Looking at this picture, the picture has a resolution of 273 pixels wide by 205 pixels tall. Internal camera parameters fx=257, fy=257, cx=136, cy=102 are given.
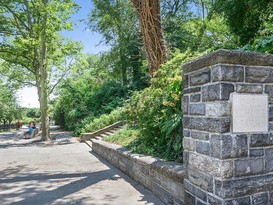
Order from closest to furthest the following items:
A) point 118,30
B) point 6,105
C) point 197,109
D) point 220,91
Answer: point 220,91 → point 197,109 → point 118,30 → point 6,105

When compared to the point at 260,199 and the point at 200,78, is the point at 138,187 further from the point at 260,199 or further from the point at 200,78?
the point at 200,78

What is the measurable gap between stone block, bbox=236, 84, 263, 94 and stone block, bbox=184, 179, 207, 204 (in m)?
1.05

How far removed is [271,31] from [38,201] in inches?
264

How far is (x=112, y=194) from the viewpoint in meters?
4.30


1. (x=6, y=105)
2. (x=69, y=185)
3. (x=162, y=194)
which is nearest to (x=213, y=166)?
(x=162, y=194)

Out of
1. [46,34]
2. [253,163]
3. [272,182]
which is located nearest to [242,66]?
[253,163]

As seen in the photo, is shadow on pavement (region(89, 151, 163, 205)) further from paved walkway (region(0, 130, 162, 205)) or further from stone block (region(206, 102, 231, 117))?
stone block (region(206, 102, 231, 117))

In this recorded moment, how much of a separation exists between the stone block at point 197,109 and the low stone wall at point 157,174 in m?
0.91

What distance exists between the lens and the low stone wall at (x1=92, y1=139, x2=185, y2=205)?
338cm

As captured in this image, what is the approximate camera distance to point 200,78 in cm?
261

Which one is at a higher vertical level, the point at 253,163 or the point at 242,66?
the point at 242,66

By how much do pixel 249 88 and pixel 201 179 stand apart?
1006 mm

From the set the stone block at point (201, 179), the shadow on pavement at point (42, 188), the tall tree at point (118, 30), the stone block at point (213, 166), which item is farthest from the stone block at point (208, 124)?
the tall tree at point (118, 30)

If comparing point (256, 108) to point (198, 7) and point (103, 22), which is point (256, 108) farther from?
point (198, 7)
